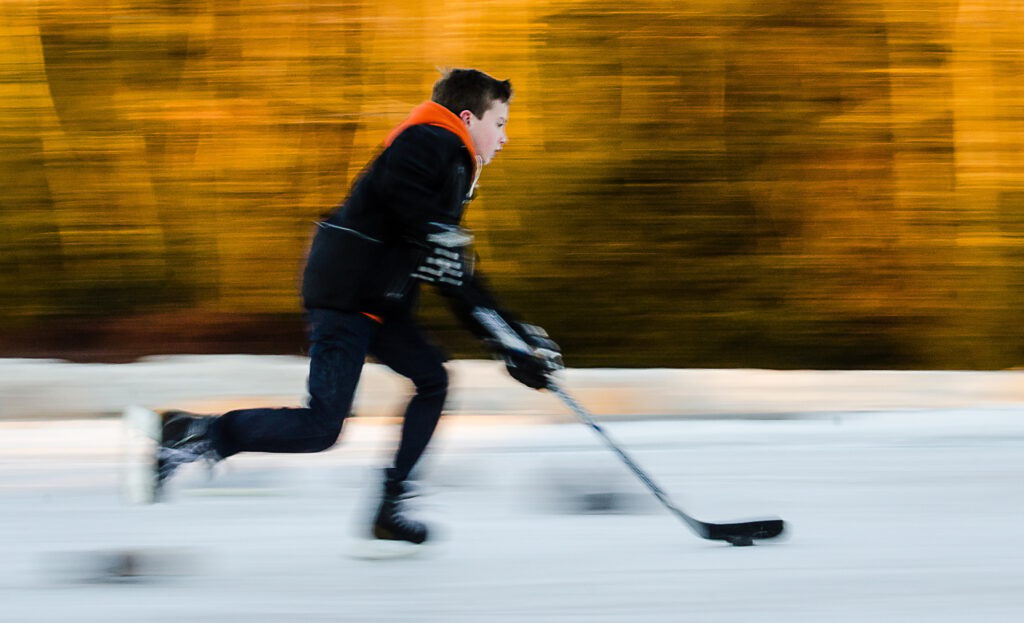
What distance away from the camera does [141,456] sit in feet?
10.7

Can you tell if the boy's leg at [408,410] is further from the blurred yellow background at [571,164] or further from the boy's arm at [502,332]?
the blurred yellow background at [571,164]

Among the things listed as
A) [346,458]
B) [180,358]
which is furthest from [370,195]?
[180,358]

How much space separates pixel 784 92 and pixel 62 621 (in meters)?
4.14

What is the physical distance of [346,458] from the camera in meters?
4.79

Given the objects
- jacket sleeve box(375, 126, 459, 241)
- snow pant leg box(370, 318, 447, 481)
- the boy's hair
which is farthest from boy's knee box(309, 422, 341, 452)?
the boy's hair

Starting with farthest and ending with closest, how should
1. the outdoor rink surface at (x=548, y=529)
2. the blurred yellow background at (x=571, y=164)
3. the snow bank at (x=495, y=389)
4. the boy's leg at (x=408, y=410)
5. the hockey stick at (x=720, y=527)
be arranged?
the blurred yellow background at (x=571, y=164), the snow bank at (x=495, y=389), the hockey stick at (x=720, y=527), the boy's leg at (x=408, y=410), the outdoor rink surface at (x=548, y=529)

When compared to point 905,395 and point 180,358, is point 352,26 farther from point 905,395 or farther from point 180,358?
point 905,395

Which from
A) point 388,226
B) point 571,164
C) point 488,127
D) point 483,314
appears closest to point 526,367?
point 483,314

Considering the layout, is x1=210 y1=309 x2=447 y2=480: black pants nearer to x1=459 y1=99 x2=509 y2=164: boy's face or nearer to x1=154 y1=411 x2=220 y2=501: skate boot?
x1=154 y1=411 x2=220 y2=501: skate boot

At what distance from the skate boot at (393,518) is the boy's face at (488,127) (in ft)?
2.57

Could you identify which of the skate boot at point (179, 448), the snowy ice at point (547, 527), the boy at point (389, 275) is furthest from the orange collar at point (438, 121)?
the snowy ice at point (547, 527)

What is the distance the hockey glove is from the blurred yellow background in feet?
9.52

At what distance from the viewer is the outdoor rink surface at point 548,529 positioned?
303 cm

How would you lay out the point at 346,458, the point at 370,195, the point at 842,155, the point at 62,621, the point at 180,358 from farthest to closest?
the point at 842,155, the point at 180,358, the point at 346,458, the point at 370,195, the point at 62,621
